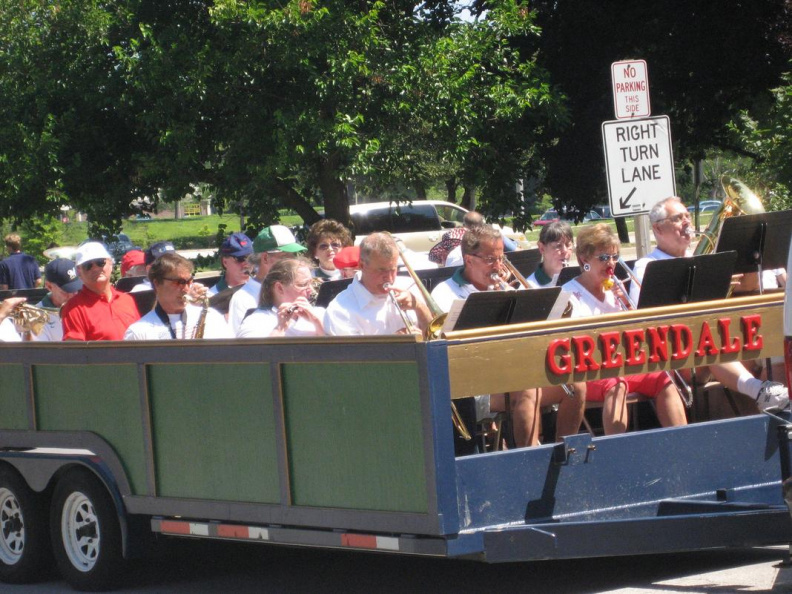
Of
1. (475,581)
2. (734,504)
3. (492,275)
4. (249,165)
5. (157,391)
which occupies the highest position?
(249,165)

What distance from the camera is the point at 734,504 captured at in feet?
18.8

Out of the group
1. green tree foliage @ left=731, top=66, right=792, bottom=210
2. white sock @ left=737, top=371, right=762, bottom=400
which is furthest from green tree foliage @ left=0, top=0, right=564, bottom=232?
white sock @ left=737, top=371, right=762, bottom=400

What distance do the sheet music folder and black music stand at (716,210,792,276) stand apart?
186 cm

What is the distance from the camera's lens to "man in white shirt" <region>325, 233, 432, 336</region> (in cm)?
645

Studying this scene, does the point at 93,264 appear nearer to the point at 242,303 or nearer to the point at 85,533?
the point at 242,303

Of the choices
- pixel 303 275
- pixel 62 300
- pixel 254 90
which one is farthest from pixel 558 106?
pixel 303 275

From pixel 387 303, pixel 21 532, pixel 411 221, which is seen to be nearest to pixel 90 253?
pixel 21 532

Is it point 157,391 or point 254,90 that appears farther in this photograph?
point 254,90

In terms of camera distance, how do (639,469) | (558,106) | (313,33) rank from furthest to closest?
(558,106), (313,33), (639,469)

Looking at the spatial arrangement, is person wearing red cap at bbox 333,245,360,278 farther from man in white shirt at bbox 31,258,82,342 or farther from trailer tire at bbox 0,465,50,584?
trailer tire at bbox 0,465,50,584

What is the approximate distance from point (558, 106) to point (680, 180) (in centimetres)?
1117

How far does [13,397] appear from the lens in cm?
720

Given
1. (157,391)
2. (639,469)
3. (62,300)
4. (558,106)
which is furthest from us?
(558,106)

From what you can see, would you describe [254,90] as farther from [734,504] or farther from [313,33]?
[734,504]
